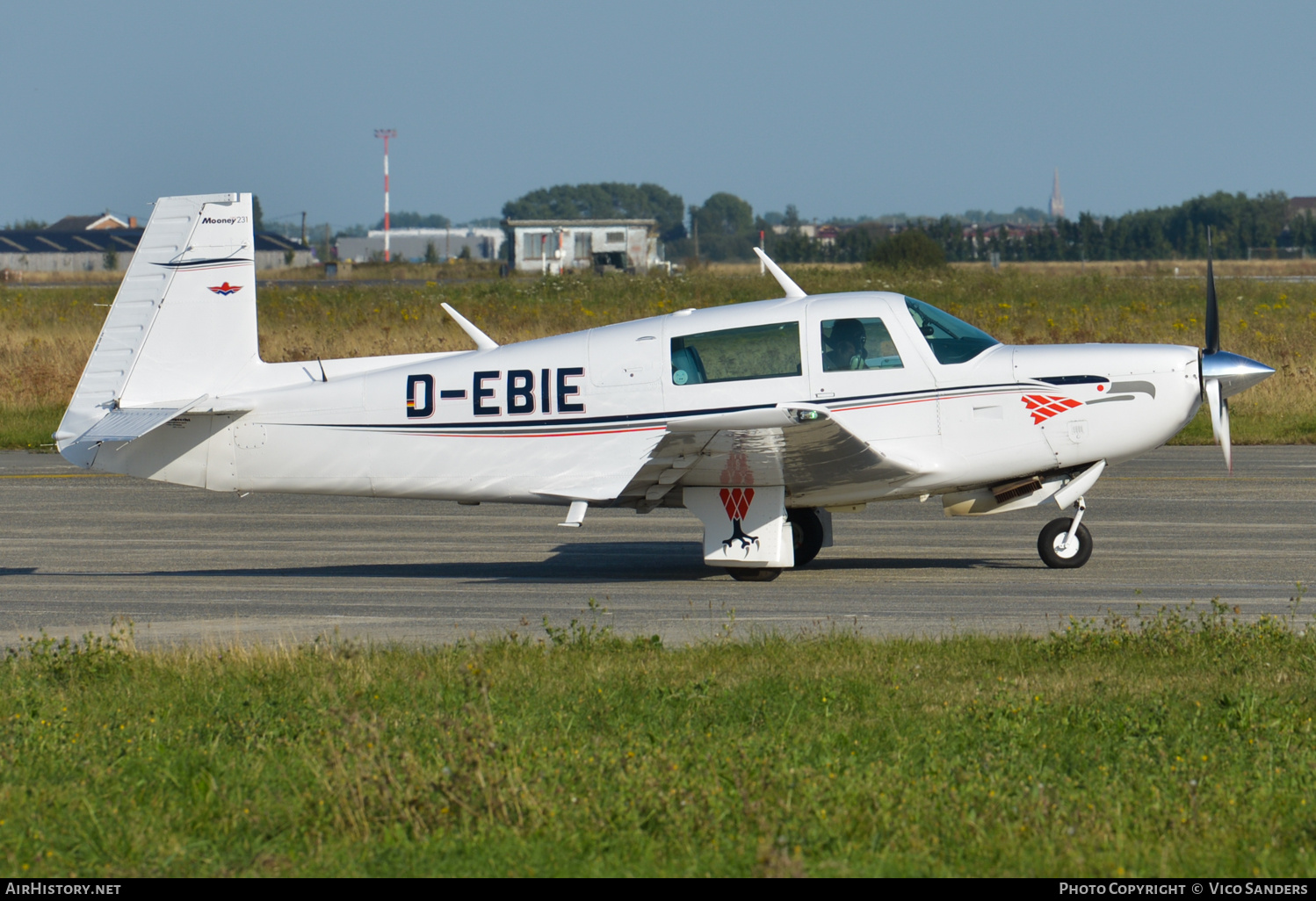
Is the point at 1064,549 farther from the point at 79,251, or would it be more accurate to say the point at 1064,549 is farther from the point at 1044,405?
the point at 79,251

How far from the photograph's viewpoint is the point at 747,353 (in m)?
10.2

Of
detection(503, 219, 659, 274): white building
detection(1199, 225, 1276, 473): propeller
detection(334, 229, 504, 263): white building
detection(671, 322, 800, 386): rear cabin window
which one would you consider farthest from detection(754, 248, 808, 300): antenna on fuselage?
detection(334, 229, 504, 263): white building

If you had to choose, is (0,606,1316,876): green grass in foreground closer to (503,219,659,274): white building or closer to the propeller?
the propeller

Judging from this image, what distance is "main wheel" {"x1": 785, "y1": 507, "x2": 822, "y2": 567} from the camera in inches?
448

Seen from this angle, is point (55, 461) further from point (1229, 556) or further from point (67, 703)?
point (1229, 556)

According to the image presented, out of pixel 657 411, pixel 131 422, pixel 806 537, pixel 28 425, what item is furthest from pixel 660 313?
pixel 131 422

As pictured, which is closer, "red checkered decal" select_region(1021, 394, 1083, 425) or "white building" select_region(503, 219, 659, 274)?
"red checkered decal" select_region(1021, 394, 1083, 425)

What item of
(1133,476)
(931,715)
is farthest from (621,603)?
(1133,476)

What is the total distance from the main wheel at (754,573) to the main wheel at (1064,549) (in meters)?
2.12

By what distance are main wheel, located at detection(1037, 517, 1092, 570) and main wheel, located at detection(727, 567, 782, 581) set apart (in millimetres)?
2119

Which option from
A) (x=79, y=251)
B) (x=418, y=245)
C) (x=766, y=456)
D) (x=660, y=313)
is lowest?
(x=766, y=456)

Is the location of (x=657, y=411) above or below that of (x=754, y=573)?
above

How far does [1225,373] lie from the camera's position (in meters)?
10.3

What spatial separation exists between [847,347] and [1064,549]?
2437mm
